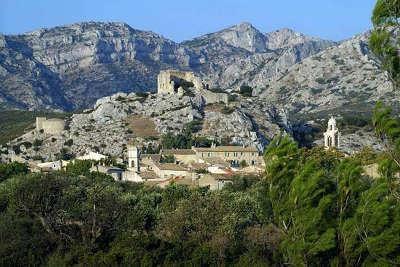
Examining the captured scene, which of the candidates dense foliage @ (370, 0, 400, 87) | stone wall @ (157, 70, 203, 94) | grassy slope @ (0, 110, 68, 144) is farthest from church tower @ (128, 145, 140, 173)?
dense foliage @ (370, 0, 400, 87)

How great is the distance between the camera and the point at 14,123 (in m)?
151

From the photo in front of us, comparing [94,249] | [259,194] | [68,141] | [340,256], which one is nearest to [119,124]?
[68,141]

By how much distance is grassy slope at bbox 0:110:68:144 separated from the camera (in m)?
131

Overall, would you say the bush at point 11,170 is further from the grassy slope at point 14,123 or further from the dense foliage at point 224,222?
the grassy slope at point 14,123

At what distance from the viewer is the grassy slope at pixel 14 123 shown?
130875 millimetres

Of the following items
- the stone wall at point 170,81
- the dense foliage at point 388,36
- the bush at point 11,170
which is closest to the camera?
the dense foliage at point 388,36

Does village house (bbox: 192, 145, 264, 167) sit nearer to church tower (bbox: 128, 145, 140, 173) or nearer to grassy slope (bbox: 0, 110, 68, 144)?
church tower (bbox: 128, 145, 140, 173)

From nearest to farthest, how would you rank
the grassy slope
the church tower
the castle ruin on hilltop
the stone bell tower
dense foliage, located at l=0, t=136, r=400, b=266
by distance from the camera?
dense foliage, located at l=0, t=136, r=400, b=266 < the church tower < the stone bell tower < the castle ruin on hilltop < the grassy slope

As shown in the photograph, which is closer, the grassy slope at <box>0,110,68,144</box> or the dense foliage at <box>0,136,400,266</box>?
the dense foliage at <box>0,136,400,266</box>

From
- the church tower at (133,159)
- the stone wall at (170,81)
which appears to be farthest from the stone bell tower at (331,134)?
the stone wall at (170,81)

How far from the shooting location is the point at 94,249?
41656 millimetres

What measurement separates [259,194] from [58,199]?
40.9ft

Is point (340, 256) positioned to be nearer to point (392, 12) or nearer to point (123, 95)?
point (392, 12)

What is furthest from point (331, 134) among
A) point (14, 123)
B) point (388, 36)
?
point (388, 36)
